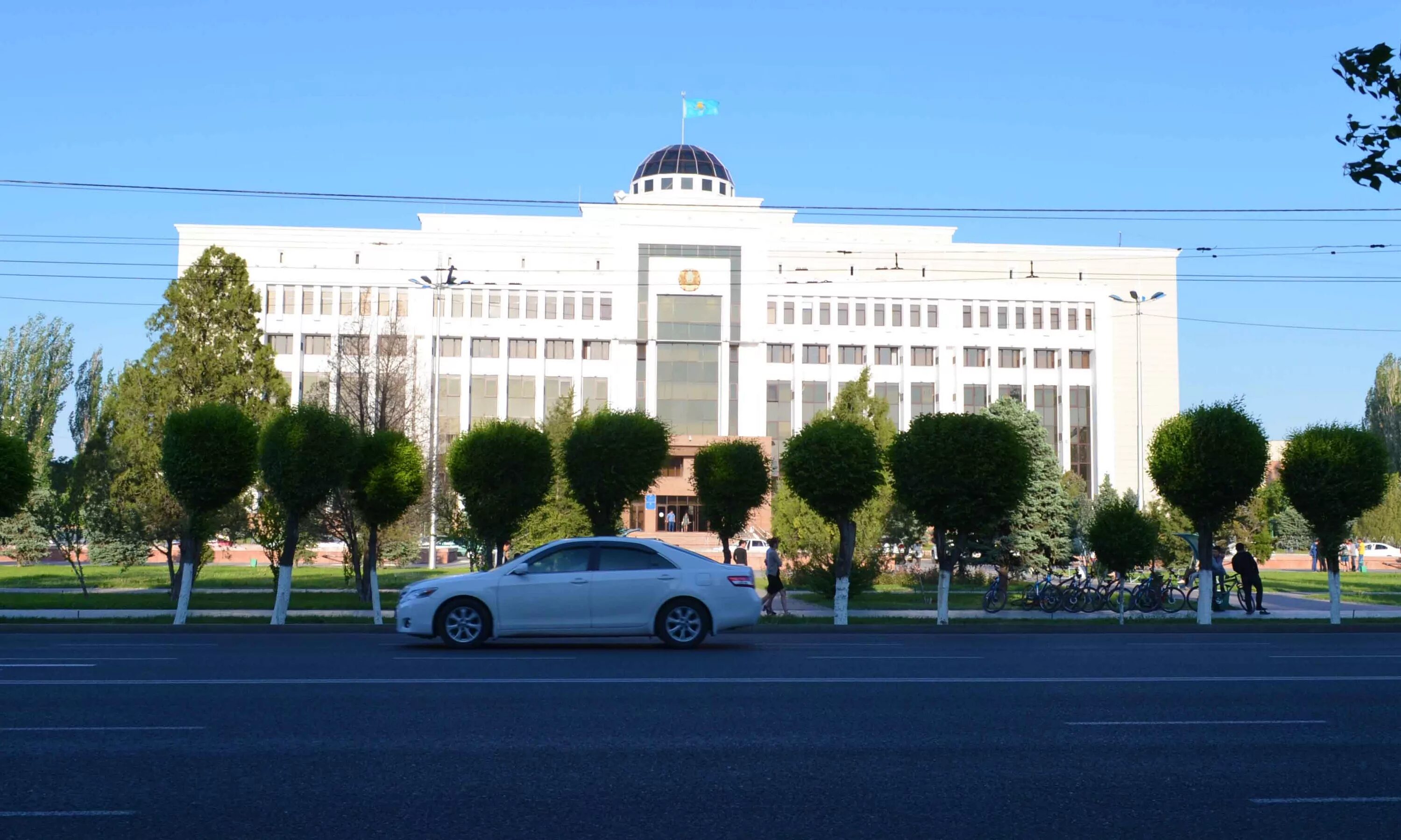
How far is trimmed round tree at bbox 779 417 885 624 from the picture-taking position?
25.8 m

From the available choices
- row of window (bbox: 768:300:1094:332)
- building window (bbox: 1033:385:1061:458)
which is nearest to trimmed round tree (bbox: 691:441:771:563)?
row of window (bbox: 768:300:1094:332)

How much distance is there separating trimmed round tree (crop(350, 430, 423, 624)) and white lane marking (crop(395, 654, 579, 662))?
394 inches

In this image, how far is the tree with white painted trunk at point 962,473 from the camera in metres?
24.5

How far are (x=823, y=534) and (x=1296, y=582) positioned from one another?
20.3 metres

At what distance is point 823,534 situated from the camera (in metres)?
36.5

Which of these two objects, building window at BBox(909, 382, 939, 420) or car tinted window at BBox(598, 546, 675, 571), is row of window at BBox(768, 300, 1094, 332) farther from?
car tinted window at BBox(598, 546, 675, 571)

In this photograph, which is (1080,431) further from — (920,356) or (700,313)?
(700,313)

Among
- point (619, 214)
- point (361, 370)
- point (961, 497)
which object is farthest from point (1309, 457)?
point (619, 214)

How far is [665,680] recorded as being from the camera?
41.6 feet

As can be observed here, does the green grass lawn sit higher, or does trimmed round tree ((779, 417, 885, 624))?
trimmed round tree ((779, 417, 885, 624))

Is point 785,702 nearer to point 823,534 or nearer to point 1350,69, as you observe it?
point 1350,69

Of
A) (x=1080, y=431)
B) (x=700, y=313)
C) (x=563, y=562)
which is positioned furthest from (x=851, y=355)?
(x=563, y=562)

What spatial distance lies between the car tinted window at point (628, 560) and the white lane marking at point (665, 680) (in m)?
3.93

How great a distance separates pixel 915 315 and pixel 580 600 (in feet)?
217
